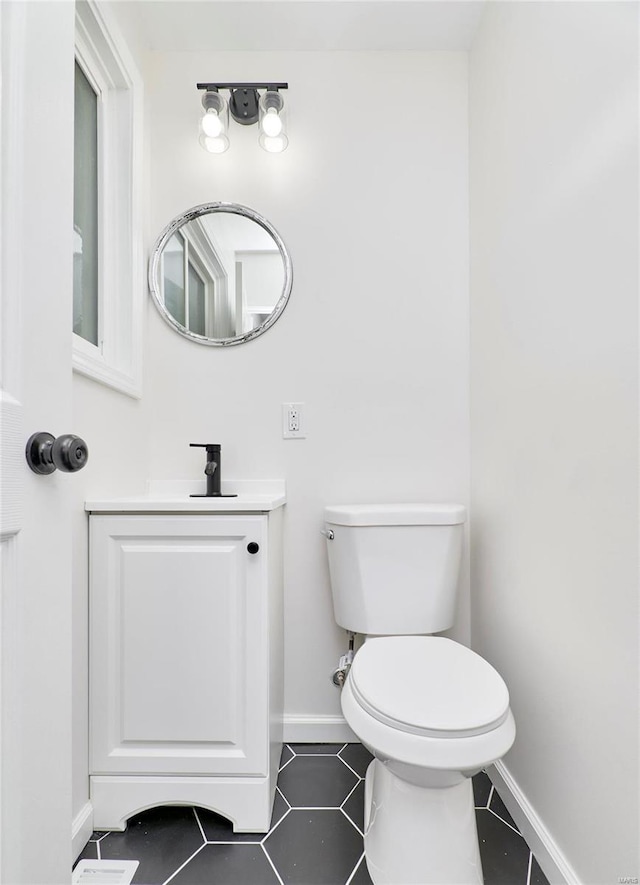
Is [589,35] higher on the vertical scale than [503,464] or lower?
higher

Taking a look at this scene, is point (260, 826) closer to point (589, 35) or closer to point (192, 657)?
point (192, 657)

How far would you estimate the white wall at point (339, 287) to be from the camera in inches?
64.6

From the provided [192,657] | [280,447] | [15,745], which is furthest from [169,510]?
[15,745]

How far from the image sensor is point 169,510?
3.88 ft

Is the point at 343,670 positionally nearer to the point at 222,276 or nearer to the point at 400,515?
the point at 400,515

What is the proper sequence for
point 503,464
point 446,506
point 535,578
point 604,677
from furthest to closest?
1. point 446,506
2. point 503,464
3. point 535,578
4. point 604,677

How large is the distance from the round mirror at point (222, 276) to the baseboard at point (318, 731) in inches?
50.5

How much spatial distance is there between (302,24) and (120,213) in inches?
33.3

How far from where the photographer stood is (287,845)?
1140 mm

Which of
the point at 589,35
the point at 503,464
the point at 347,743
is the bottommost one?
the point at 347,743

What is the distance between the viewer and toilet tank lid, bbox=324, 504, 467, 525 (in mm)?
1379

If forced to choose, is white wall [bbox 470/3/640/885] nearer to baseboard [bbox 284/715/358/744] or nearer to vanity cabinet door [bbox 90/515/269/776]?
baseboard [bbox 284/715/358/744]

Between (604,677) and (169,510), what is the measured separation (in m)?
0.97

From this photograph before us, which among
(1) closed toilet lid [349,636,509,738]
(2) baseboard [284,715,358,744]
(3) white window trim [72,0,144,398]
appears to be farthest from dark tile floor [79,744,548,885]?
(3) white window trim [72,0,144,398]
